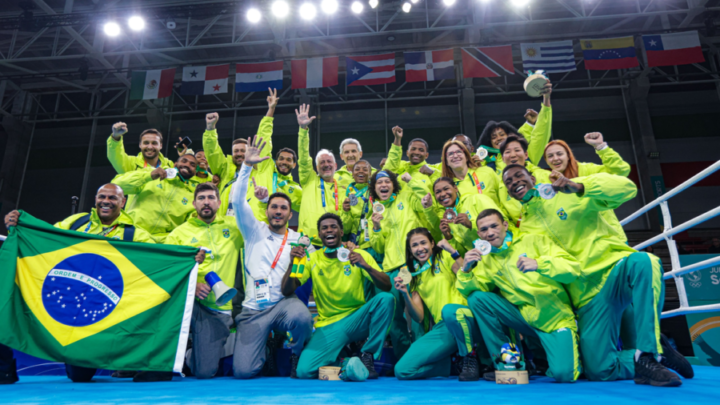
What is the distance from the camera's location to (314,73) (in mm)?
11992

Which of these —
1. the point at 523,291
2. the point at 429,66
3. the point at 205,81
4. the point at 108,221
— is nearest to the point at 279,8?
the point at 205,81

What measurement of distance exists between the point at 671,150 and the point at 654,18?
4.20m

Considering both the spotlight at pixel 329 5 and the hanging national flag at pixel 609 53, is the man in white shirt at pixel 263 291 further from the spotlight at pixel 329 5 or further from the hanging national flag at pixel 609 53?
the hanging national flag at pixel 609 53

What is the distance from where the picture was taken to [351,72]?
11.9m

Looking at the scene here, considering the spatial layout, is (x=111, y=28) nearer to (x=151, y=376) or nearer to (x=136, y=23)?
(x=136, y=23)

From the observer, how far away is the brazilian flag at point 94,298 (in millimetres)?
3369

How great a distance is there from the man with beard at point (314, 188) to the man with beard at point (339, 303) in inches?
37.3

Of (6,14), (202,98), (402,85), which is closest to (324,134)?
(402,85)

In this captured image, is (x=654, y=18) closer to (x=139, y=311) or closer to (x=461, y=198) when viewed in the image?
(x=461, y=198)

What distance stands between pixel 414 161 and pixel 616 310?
3.01 metres

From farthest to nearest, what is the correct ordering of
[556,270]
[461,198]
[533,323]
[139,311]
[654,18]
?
[654,18]
[461,198]
[139,311]
[533,323]
[556,270]

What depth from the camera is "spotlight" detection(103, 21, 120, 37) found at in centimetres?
1141

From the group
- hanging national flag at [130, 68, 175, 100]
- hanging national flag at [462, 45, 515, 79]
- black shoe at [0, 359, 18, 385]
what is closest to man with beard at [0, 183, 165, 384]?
black shoe at [0, 359, 18, 385]

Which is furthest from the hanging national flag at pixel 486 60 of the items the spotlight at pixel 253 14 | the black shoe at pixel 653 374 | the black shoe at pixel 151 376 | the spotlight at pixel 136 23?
the black shoe at pixel 151 376
